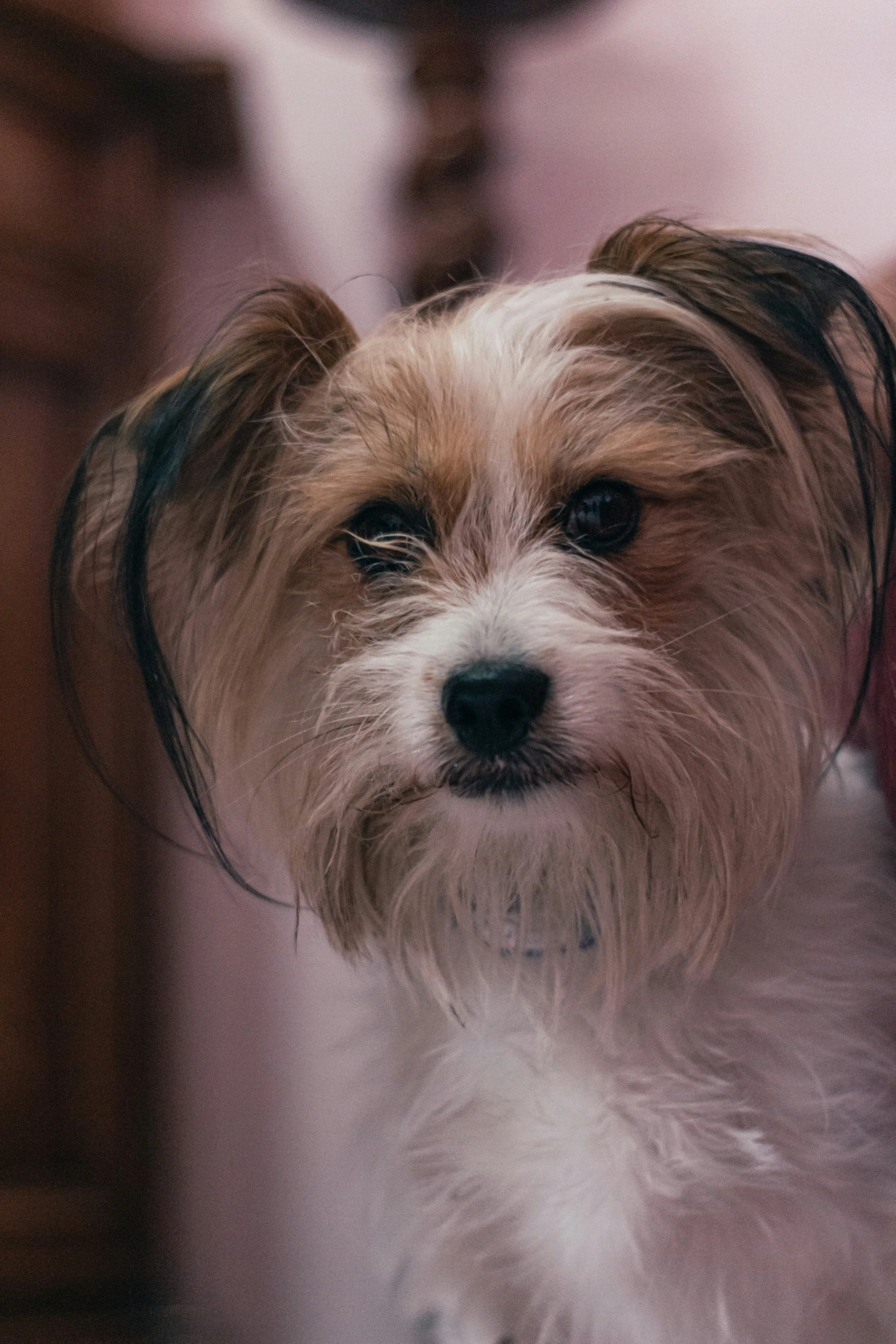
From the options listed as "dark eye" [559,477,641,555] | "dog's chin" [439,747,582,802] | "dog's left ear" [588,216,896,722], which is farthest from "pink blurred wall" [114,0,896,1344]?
"dog's chin" [439,747,582,802]

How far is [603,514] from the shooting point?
2.47 feet

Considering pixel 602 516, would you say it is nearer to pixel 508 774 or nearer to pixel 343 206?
pixel 508 774

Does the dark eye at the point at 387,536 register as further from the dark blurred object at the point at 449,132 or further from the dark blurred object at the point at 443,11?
the dark blurred object at the point at 443,11

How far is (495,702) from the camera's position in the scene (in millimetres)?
658

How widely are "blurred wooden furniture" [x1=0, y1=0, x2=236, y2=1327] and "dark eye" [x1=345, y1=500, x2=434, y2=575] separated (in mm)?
451

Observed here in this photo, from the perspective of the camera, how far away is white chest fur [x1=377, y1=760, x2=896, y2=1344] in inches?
31.1

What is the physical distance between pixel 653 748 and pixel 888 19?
0.66 metres

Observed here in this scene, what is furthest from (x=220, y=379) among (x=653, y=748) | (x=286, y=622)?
(x=653, y=748)

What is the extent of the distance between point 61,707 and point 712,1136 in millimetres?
915

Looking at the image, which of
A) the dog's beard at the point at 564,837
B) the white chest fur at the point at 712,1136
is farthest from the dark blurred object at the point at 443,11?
the white chest fur at the point at 712,1136

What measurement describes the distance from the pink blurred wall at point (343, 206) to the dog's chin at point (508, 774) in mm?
421

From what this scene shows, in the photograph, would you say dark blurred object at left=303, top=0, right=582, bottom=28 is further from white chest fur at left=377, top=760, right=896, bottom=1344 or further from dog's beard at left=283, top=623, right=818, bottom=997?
white chest fur at left=377, top=760, right=896, bottom=1344

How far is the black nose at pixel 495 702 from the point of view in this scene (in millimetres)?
657

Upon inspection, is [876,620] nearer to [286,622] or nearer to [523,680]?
[523,680]
